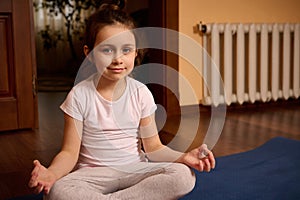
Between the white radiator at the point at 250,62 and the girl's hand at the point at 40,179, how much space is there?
1.74m

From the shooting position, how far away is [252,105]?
9.36 feet

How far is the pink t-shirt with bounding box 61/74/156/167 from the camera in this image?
3.53 ft

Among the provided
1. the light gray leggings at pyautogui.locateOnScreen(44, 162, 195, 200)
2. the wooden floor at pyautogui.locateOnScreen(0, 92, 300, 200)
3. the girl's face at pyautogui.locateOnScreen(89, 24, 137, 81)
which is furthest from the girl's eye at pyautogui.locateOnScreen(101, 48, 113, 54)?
the wooden floor at pyautogui.locateOnScreen(0, 92, 300, 200)

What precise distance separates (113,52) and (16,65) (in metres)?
1.25

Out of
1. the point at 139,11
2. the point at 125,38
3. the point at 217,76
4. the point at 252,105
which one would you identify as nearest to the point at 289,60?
the point at 252,105

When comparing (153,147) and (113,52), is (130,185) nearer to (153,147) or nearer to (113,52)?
(153,147)

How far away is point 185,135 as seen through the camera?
6.79 feet

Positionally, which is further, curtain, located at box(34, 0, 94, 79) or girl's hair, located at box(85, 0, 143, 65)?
curtain, located at box(34, 0, 94, 79)

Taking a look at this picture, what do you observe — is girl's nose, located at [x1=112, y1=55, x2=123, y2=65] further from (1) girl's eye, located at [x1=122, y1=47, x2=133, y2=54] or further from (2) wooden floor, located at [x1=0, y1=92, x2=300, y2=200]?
(2) wooden floor, located at [x1=0, y1=92, x2=300, y2=200]

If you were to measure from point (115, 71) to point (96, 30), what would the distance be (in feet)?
0.36

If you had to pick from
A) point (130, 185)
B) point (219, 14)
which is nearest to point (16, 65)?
point (219, 14)

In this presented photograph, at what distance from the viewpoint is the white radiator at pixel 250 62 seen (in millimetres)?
2598

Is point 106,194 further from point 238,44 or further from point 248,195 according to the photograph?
point 238,44

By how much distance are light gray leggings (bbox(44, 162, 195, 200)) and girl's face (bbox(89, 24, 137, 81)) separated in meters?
0.23
